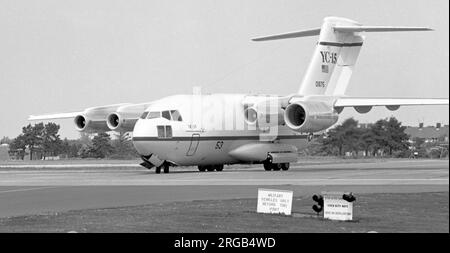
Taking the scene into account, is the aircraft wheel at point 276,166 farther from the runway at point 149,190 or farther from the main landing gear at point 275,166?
the runway at point 149,190

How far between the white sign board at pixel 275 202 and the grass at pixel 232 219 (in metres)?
0.23

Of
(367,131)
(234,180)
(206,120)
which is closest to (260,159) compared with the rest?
(206,120)

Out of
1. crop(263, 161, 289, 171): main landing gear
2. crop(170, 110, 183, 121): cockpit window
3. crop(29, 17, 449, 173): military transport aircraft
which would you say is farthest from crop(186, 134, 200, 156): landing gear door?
crop(263, 161, 289, 171): main landing gear

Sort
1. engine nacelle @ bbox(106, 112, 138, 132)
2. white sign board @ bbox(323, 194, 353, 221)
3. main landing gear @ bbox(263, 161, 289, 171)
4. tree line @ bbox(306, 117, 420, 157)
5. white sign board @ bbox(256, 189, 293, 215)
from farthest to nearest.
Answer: tree line @ bbox(306, 117, 420, 157) → engine nacelle @ bbox(106, 112, 138, 132) → main landing gear @ bbox(263, 161, 289, 171) → white sign board @ bbox(256, 189, 293, 215) → white sign board @ bbox(323, 194, 353, 221)

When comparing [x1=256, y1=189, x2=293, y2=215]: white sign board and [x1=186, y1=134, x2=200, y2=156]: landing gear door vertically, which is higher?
[x1=186, y1=134, x2=200, y2=156]: landing gear door

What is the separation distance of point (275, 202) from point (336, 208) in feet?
5.44

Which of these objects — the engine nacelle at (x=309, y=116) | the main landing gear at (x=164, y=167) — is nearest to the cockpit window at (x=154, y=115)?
the main landing gear at (x=164, y=167)

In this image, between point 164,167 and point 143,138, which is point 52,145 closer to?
point 164,167

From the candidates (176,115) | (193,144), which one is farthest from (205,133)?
(176,115)

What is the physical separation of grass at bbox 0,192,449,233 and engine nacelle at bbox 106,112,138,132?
2649 cm

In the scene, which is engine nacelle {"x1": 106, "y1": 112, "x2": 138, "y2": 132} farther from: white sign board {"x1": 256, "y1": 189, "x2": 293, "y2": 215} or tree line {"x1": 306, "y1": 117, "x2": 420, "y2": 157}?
white sign board {"x1": 256, "y1": 189, "x2": 293, "y2": 215}

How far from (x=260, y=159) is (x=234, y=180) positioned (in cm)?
1253

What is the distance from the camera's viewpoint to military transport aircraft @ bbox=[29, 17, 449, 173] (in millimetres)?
42750
